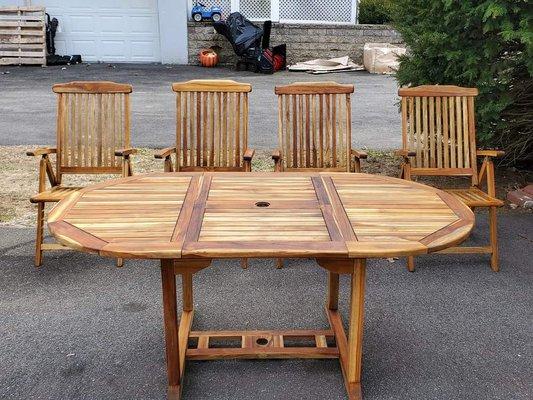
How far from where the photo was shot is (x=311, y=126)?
4.19 metres

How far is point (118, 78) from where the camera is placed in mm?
12609

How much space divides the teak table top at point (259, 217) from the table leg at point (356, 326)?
0.22 m

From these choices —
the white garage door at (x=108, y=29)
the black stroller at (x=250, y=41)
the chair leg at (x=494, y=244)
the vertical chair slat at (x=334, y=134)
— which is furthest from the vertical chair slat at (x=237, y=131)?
the white garage door at (x=108, y=29)

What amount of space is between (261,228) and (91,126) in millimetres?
2411

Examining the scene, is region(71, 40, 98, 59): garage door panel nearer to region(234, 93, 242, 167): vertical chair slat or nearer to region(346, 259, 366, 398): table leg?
region(234, 93, 242, 167): vertical chair slat

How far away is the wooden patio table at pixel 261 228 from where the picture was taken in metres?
2.05

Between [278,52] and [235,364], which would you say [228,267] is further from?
[278,52]

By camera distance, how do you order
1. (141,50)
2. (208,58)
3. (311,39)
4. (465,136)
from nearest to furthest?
(465,136), (208,58), (311,39), (141,50)

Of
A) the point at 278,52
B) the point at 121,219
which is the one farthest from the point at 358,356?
the point at 278,52

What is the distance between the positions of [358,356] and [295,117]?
7.14 ft

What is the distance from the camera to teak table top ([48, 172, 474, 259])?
6.66ft

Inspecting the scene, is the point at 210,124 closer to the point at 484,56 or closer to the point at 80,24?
the point at 484,56

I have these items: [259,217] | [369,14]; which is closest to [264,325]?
[259,217]

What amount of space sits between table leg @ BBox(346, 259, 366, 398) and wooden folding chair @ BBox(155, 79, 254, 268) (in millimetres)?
1983
